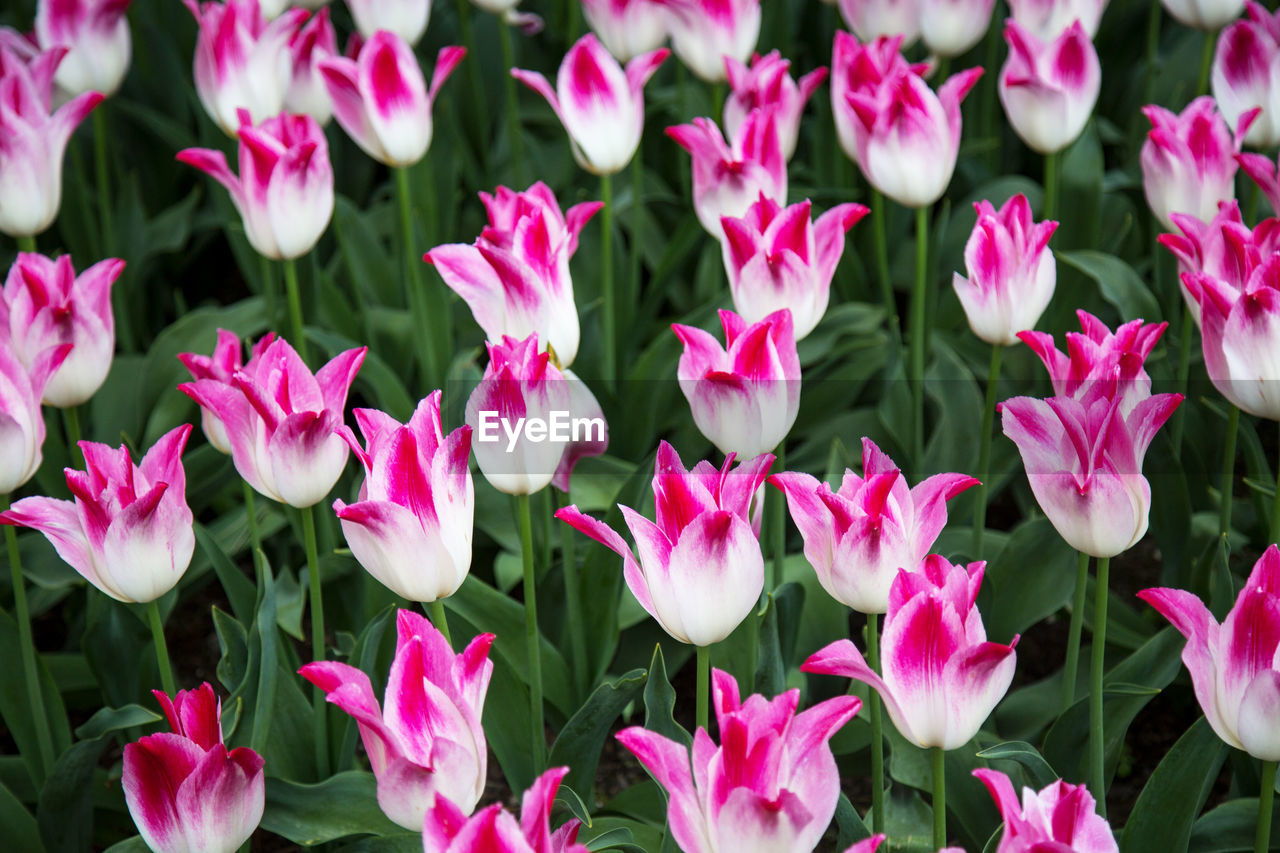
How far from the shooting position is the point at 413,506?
101 centimetres

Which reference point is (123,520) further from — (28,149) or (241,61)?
(241,61)

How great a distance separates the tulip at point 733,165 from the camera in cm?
154

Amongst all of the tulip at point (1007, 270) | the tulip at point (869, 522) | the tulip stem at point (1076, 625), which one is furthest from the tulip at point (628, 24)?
the tulip at point (869, 522)

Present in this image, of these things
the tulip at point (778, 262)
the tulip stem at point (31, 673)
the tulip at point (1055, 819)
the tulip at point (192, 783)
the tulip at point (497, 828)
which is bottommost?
the tulip stem at point (31, 673)

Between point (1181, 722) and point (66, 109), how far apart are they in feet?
A: 5.49

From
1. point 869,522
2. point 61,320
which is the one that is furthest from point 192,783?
point 61,320

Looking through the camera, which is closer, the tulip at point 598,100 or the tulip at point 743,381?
the tulip at point 743,381

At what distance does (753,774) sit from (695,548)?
19 centimetres

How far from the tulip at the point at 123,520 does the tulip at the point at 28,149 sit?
2.34ft

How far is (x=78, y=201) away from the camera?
7.93ft

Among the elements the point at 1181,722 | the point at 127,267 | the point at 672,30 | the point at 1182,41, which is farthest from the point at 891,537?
the point at 1182,41

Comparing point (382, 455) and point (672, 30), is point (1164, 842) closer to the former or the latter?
point (382, 455)

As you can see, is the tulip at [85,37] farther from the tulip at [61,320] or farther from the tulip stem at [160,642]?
the tulip stem at [160,642]

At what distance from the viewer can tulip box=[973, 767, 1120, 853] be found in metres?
0.78
